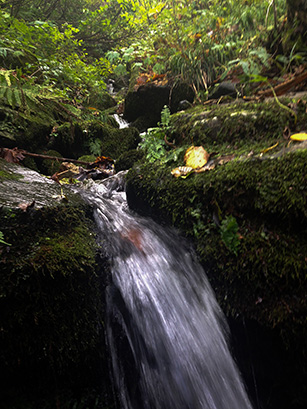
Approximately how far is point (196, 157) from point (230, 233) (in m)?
1.10

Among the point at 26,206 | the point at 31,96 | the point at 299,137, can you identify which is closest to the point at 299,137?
the point at 299,137

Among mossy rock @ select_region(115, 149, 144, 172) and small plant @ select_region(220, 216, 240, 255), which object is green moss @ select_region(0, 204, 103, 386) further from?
mossy rock @ select_region(115, 149, 144, 172)

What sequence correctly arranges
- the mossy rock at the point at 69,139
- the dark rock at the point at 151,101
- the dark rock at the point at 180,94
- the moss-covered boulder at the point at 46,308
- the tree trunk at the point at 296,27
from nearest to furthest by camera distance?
the moss-covered boulder at the point at 46,308
the tree trunk at the point at 296,27
the mossy rock at the point at 69,139
the dark rock at the point at 180,94
the dark rock at the point at 151,101

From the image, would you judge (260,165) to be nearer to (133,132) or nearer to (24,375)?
(24,375)

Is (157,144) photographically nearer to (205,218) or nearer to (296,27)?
(205,218)

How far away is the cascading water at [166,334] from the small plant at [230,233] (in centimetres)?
40

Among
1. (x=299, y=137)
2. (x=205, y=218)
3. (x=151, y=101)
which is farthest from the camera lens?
(x=151, y=101)

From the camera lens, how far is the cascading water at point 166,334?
169cm

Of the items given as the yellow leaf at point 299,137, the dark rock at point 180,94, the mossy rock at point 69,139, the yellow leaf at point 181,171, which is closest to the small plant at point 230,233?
the yellow leaf at point 181,171

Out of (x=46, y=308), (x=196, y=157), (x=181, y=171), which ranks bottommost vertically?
(x=46, y=308)

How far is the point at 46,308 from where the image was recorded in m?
1.53

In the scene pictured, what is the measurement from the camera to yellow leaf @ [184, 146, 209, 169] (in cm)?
274

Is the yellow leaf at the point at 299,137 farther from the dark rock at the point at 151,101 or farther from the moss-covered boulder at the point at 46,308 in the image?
the dark rock at the point at 151,101

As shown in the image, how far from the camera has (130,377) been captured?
1704mm
